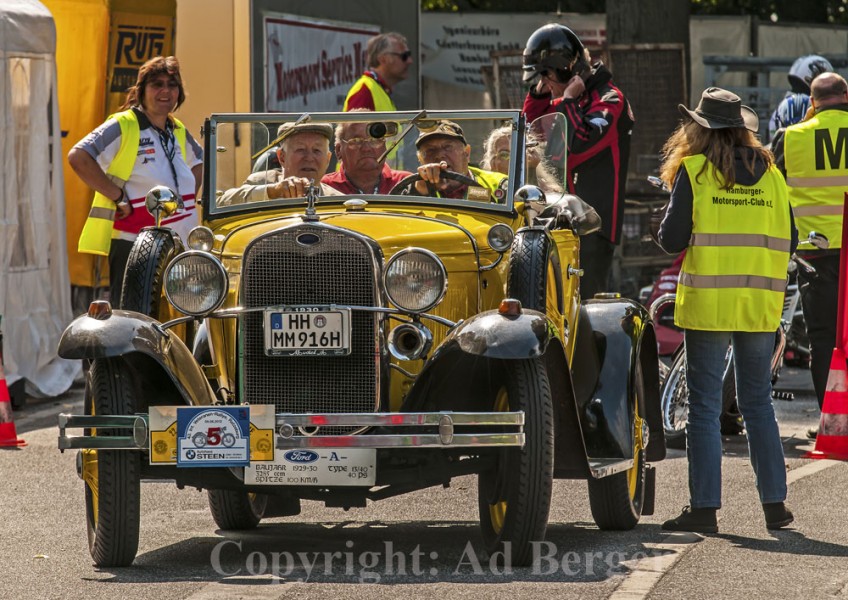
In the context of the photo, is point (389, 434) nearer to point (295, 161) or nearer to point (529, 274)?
point (529, 274)

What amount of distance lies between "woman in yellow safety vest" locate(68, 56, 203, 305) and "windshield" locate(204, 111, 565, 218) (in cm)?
228

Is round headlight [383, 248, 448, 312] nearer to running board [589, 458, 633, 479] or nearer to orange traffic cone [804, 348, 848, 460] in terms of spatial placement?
running board [589, 458, 633, 479]

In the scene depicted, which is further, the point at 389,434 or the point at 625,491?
the point at 625,491

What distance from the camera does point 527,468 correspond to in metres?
6.37

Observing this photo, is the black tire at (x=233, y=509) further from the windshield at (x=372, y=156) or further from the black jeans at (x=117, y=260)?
the black jeans at (x=117, y=260)

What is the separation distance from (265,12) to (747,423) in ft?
24.1

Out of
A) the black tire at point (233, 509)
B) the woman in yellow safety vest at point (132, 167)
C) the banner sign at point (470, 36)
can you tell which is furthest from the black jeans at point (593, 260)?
the banner sign at point (470, 36)

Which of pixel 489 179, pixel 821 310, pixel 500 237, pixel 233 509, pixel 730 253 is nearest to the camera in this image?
pixel 500 237

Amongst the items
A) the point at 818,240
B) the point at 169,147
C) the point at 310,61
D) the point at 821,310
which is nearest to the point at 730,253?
the point at 818,240

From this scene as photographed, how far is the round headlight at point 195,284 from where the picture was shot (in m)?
6.84

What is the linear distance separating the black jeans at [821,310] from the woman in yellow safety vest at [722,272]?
10.5ft

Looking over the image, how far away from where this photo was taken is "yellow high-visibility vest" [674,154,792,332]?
7.40 meters

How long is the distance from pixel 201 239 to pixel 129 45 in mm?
6977

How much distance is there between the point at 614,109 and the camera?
1009 cm
